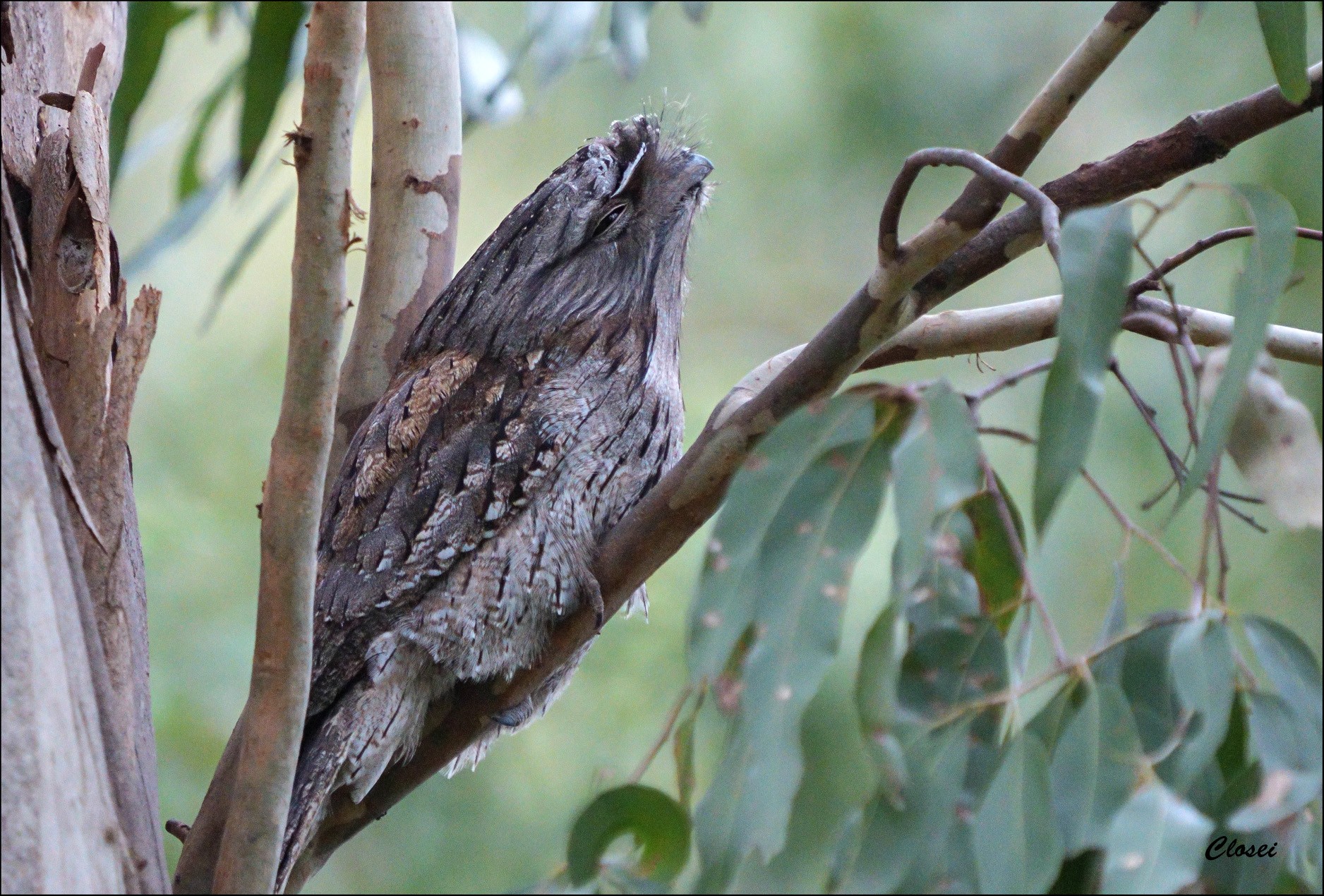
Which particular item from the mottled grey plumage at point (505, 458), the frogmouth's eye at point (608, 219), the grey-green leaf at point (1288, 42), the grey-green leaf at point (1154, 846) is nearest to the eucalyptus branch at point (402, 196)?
the mottled grey plumage at point (505, 458)

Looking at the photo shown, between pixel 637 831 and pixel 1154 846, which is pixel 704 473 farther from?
pixel 1154 846

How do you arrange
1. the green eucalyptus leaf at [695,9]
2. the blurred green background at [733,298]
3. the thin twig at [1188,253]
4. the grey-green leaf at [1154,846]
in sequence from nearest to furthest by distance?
the grey-green leaf at [1154,846]
the thin twig at [1188,253]
the green eucalyptus leaf at [695,9]
the blurred green background at [733,298]

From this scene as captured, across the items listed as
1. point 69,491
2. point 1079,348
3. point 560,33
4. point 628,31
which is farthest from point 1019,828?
point 560,33

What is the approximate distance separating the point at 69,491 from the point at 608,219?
1.18 meters

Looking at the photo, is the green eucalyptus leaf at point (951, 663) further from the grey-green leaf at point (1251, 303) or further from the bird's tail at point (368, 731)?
the bird's tail at point (368, 731)

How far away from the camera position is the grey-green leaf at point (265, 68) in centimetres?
236

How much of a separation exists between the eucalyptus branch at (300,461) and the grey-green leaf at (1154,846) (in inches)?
30.9

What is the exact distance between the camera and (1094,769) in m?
1.07

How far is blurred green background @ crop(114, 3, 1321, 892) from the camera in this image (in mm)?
4367

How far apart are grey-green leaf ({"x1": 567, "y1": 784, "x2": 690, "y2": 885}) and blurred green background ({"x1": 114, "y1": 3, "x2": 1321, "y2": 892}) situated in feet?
1.18

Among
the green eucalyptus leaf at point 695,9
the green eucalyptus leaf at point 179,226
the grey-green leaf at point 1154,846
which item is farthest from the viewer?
the green eucalyptus leaf at point 179,226

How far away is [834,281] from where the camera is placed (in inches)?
299

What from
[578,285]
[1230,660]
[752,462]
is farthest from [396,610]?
[1230,660]

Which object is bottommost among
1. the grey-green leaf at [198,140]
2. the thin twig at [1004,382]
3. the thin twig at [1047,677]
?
the thin twig at [1047,677]
